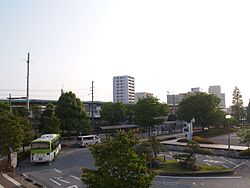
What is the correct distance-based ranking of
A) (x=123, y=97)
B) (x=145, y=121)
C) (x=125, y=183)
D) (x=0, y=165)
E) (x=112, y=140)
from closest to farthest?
(x=125, y=183) < (x=112, y=140) < (x=0, y=165) < (x=145, y=121) < (x=123, y=97)

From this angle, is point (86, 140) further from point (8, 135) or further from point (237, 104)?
point (237, 104)

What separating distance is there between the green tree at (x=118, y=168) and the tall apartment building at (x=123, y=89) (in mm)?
155363

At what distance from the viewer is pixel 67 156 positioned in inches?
1359

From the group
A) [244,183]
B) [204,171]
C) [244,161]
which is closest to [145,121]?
[244,161]

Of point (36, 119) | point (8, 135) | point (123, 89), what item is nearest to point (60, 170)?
point (8, 135)

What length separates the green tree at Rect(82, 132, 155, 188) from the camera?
12305mm

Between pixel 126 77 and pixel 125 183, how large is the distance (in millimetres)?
159838

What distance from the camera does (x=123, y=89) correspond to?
171 meters

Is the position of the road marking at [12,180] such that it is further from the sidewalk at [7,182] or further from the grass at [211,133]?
the grass at [211,133]

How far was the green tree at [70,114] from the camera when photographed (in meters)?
46.7

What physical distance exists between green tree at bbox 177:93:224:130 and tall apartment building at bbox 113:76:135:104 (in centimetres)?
11622

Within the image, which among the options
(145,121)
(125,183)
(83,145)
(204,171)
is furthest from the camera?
(145,121)

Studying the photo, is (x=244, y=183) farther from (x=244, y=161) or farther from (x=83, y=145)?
(x=83, y=145)

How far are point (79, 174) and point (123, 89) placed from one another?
14675 cm
